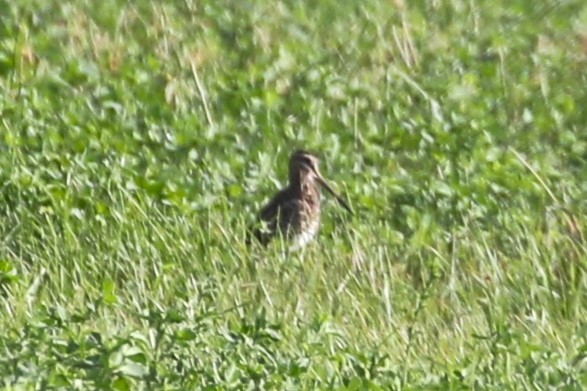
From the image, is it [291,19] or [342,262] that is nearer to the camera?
[342,262]

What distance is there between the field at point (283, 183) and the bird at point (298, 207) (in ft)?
0.29

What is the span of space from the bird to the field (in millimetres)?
88

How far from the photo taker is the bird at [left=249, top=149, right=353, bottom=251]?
32.6ft

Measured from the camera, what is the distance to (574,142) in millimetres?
11383

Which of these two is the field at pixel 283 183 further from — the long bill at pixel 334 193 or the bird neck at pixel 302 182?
the bird neck at pixel 302 182

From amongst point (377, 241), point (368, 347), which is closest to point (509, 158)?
point (377, 241)

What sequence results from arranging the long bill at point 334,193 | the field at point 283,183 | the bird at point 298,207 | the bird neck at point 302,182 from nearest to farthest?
the field at point 283,183 → the bird at point 298,207 → the long bill at point 334,193 → the bird neck at point 302,182

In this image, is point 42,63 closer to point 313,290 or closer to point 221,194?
point 221,194

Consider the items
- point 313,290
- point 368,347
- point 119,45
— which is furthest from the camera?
point 119,45

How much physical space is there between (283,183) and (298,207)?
527 mm

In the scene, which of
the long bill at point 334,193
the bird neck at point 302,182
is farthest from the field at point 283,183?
the bird neck at point 302,182

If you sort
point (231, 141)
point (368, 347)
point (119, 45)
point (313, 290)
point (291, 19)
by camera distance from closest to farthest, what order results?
1. point (368, 347)
2. point (313, 290)
3. point (231, 141)
4. point (119, 45)
5. point (291, 19)

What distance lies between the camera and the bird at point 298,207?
9.92m

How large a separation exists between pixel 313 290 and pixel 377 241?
2.68 feet
